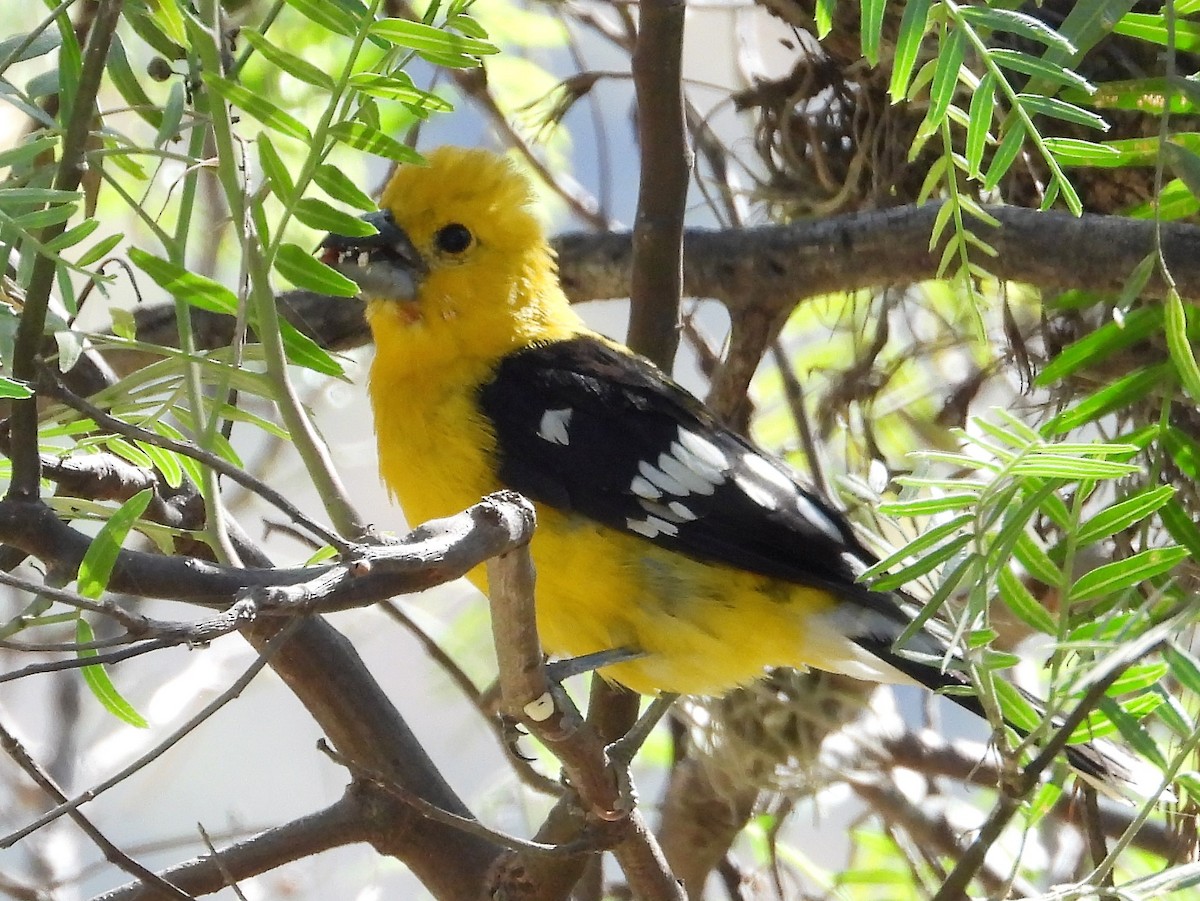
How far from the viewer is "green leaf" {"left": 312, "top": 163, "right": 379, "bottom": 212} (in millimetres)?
1116

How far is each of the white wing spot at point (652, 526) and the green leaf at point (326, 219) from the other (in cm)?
→ 90

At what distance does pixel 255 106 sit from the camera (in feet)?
3.43

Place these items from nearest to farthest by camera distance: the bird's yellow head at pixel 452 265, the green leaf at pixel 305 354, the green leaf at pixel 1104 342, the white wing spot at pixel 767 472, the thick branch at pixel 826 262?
the green leaf at pixel 305 354
the green leaf at pixel 1104 342
the thick branch at pixel 826 262
the white wing spot at pixel 767 472
the bird's yellow head at pixel 452 265

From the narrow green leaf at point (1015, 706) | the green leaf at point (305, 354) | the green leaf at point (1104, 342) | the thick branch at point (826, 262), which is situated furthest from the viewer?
the thick branch at point (826, 262)

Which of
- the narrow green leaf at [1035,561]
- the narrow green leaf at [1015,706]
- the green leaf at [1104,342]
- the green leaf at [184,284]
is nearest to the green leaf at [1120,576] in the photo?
the narrow green leaf at [1035,561]

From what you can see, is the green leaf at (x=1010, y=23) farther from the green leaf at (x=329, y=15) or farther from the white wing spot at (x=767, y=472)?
the white wing spot at (x=767, y=472)

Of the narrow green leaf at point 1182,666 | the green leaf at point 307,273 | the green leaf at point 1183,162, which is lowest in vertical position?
the narrow green leaf at point 1182,666

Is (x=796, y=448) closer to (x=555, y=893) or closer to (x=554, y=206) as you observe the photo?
(x=554, y=206)

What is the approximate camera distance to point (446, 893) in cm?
203

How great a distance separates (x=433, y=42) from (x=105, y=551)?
479 mm

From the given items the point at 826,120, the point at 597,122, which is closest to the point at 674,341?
the point at 826,120

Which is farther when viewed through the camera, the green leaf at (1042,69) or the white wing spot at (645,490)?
the white wing spot at (645,490)

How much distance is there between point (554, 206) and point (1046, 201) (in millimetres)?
Answer: 2174

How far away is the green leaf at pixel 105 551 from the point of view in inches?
41.1
